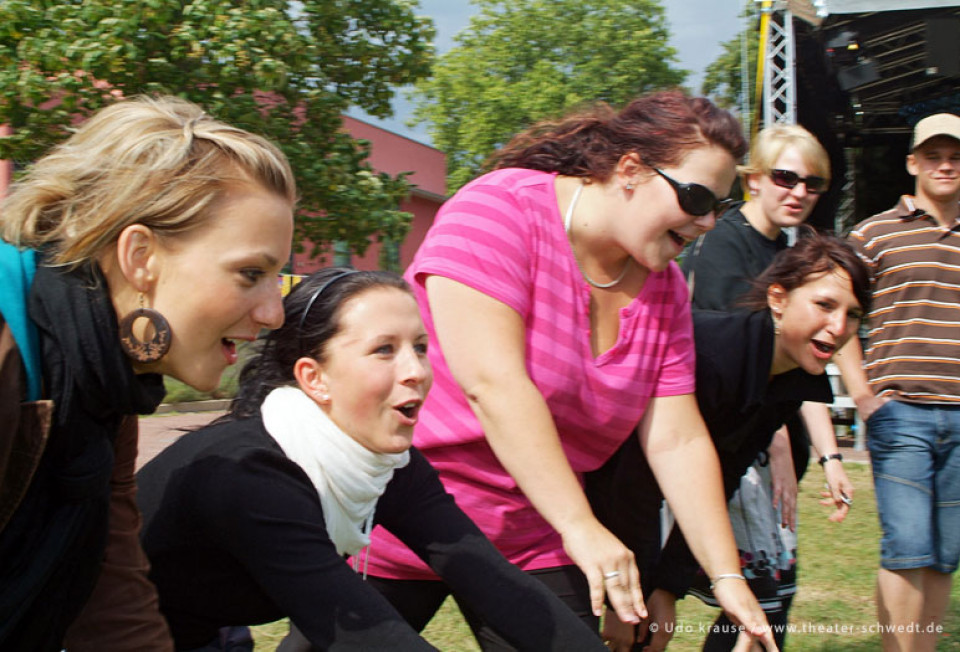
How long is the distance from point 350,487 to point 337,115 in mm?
7556

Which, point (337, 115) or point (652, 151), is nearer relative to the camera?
point (652, 151)

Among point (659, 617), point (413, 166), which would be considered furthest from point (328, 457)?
point (413, 166)

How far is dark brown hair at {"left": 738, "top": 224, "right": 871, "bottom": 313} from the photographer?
2.86 metres

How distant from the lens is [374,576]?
2.38 meters

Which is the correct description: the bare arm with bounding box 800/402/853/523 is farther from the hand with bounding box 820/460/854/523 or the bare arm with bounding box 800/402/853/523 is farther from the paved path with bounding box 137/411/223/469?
the paved path with bounding box 137/411/223/469

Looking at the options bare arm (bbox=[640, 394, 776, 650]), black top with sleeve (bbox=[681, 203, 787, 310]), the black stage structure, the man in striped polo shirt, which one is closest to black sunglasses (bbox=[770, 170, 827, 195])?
black top with sleeve (bbox=[681, 203, 787, 310])

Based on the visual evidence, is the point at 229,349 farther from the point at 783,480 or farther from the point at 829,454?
the point at 829,454

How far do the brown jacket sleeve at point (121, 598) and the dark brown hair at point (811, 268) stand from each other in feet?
6.21

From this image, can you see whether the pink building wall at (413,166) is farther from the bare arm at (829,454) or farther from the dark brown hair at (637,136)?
the dark brown hair at (637,136)

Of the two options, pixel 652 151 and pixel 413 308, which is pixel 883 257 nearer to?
pixel 652 151

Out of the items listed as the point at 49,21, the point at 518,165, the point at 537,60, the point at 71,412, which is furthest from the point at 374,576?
the point at 537,60

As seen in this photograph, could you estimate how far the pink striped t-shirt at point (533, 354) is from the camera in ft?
7.08

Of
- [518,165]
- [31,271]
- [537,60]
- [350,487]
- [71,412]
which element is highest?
[537,60]

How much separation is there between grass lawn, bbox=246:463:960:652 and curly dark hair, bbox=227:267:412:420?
6.90 feet
